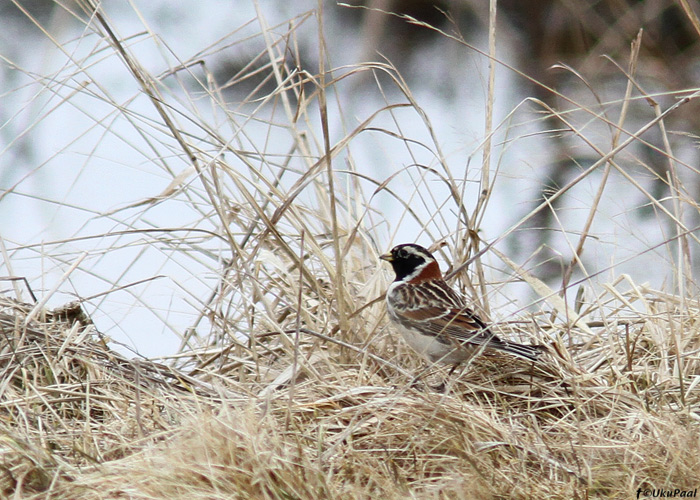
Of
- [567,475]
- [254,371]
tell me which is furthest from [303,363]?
[567,475]

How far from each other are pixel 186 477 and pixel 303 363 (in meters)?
1.10

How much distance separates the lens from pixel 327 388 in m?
3.35

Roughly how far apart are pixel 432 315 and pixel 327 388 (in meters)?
0.93

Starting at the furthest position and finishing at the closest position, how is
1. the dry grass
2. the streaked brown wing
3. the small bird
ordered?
the streaked brown wing < the small bird < the dry grass

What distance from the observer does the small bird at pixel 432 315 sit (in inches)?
147

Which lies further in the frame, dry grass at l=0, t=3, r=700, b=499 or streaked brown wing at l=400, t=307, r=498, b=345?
streaked brown wing at l=400, t=307, r=498, b=345

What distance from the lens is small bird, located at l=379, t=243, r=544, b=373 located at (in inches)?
147

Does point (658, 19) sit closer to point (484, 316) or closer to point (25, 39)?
point (484, 316)

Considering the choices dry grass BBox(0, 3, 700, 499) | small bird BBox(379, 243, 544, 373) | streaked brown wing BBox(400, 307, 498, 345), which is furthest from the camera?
streaked brown wing BBox(400, 307, 498, 345)

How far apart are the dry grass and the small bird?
4.5 inches

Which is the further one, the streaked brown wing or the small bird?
the streaked brown wing

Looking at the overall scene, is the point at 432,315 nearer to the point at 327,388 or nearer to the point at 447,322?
the point at 447,322

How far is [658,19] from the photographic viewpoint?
8.26 m

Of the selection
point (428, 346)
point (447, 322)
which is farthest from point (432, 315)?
point (428, 346)
